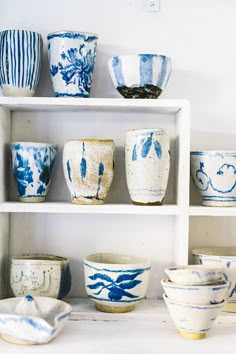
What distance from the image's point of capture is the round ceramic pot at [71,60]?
134cm

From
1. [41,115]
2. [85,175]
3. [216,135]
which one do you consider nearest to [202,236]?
[216,135]

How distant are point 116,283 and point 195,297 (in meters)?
0.21

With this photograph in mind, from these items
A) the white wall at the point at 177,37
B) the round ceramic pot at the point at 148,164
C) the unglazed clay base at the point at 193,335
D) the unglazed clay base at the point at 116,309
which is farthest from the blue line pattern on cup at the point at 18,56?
the unglazed clay base at the point at 193,335

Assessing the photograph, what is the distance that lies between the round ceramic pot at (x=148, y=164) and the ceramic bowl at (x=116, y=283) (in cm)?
16

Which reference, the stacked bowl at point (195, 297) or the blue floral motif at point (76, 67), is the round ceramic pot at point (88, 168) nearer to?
the blue floral motif at point (76, 67)

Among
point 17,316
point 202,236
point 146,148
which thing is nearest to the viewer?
point 17,316

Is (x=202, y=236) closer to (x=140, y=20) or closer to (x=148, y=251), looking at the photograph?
(x=148, y=251)

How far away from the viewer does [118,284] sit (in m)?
1.28

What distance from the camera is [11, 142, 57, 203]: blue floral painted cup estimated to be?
4.41ft

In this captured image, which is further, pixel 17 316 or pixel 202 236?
pixel 202 236

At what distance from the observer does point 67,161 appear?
4.39 feet

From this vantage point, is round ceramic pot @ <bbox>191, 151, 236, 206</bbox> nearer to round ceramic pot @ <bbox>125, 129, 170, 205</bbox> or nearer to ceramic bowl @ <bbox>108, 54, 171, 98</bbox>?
round ceramic pot @ <bbox>125, 129, 170, 205</bbox>

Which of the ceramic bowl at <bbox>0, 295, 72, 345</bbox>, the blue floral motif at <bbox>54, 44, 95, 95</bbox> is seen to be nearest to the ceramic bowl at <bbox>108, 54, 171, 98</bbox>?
the blue floral motif at <bbox>54, 44, 95, 95</bbox>

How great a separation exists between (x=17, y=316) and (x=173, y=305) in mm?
327
